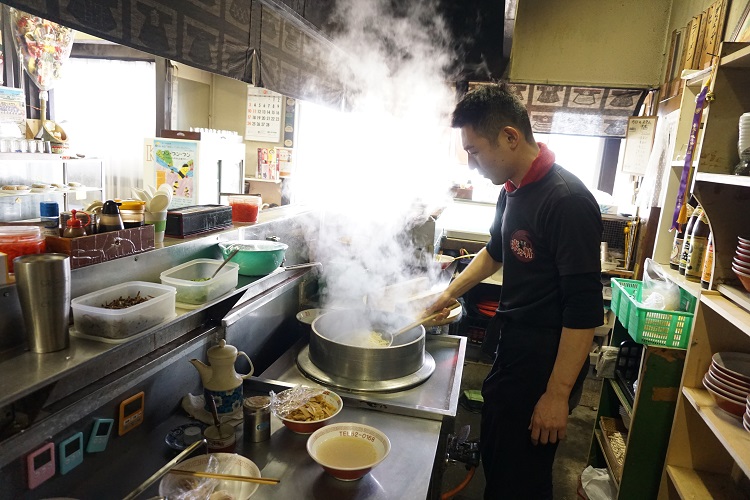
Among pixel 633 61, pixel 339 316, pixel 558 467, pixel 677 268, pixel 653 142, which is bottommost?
pixel 558 467

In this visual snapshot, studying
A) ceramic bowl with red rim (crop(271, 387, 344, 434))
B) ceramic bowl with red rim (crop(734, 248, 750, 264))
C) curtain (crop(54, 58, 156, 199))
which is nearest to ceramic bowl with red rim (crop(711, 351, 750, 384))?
ceramic bowl with red rim (crop(734, 248, 750, 264))

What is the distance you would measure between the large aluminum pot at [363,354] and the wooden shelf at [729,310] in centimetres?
126

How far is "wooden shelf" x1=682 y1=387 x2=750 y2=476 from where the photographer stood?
1624 millimetres

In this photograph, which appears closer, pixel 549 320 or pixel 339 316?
pixel 549 320

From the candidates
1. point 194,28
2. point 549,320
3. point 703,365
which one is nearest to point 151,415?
point 194,28

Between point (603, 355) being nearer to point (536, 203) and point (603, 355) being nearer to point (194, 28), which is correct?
point (536, 203)

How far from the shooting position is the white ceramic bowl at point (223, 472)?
1.44 m

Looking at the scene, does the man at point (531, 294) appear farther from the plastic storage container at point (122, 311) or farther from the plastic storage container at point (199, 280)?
the plastic storage container at point (122, 311)

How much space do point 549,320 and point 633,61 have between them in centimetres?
433

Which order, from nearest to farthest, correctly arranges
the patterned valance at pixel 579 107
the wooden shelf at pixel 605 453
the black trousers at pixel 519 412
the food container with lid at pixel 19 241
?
the food container with lid at pixel 19 241 → the black trousers at pixel 519 412 → the wooden shelf at pixel 605 453 → the patterned valance at pixel 579 107

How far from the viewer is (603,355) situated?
328 cm

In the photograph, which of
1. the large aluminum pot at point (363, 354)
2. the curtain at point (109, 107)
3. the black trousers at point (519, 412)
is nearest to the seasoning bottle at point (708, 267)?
the black trousers at point (519, 412)

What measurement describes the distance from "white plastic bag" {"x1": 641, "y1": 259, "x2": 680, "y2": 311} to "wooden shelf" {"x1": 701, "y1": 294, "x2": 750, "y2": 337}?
568 mm

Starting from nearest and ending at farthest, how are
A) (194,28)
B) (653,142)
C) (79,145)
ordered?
(194,28)
(653,142)
(79,145)
